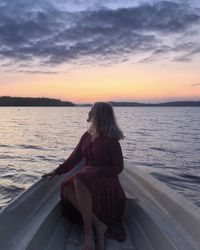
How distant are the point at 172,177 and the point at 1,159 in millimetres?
7279

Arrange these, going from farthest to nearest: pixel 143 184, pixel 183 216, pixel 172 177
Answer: pixel 172 177 < pixel 143 184 < pixel 183 216

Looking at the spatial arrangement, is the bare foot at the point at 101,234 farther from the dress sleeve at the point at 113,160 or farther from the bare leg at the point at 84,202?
the dress sleeve at the point at 113,160

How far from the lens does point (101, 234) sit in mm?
3932

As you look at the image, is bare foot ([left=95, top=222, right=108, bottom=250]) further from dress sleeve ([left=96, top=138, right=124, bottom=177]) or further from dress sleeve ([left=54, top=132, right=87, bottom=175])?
dress sleeve ([left=54, top=132, right=87, bottom=175])

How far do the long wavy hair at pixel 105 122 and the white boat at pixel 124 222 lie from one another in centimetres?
92

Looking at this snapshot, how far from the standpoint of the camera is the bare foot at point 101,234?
385 cm

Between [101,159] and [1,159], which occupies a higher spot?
[101,159]

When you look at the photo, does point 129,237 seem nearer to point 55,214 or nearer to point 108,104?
point 55,214

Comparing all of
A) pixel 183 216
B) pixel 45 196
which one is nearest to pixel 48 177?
pixel 45 196

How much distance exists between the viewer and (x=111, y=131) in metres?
4.16

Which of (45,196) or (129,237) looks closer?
(129,237)

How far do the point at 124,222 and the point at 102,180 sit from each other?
31.9 inches

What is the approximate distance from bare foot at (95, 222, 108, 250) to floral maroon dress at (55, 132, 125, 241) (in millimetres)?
180

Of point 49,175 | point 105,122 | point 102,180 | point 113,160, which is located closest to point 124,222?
point 102,180
